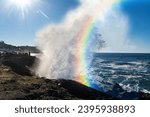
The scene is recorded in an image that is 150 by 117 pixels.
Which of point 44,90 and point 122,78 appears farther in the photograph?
point 122,78

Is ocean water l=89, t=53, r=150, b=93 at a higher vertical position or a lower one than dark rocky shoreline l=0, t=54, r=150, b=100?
higher

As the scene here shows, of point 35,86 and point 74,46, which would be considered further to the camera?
point 74,46

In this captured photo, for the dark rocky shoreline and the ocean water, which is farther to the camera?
the ocean water

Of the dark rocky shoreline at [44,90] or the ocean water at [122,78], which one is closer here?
the dark rocky shoreline at [44,90]

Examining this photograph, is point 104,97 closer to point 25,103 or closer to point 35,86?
point 35,86

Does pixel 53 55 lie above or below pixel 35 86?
above

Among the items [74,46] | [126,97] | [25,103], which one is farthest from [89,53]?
[25,103]

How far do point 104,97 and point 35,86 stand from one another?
5162 millimetres

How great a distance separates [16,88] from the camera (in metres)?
24.3

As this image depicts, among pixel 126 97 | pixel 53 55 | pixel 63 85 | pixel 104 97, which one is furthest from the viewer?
pixel 53 55

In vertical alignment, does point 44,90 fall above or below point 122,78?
below

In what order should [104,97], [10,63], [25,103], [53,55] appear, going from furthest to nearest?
[53,55], [10,63], [104,97], [25,103]

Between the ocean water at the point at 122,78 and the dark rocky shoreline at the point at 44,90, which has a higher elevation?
the ocean water at the point at 122,78

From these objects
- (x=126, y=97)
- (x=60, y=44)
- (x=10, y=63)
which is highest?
(x=60, y=44)
